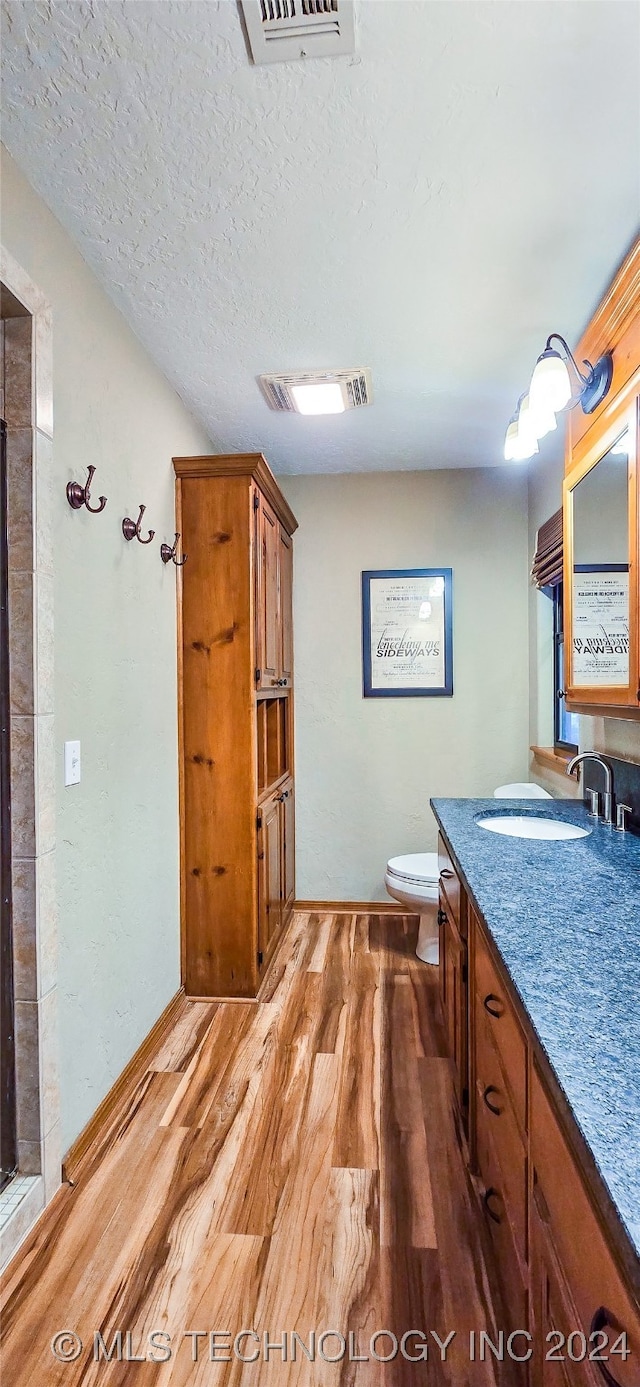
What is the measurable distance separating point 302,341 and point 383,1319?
2.58 meters

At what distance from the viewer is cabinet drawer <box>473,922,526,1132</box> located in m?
1.01

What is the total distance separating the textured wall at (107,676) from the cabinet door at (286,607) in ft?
2.57

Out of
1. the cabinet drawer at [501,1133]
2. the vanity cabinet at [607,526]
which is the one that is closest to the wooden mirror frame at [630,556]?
the vanity cabinet at [607,526]

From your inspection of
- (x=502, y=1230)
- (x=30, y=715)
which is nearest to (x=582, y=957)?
(x=502, y=1230)

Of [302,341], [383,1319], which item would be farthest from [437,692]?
[383,1319]

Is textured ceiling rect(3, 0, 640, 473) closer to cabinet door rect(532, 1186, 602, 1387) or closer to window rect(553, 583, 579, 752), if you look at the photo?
window rect(553, 583, 579, 752)

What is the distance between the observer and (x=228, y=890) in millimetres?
2506

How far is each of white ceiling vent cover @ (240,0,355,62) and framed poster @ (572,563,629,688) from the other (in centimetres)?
124

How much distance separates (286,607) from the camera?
3.29m

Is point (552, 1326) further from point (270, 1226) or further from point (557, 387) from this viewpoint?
point (557, 387)

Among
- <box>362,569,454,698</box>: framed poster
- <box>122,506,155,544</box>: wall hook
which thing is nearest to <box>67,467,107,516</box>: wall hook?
<box>122,506,155,544</box>: wall hook

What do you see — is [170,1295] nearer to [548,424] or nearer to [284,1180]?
[284,1180]

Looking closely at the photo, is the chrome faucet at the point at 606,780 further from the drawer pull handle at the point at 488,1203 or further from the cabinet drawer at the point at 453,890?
the drawer pull handle at the point at 488,1203

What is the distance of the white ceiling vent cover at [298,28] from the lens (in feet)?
3.44
